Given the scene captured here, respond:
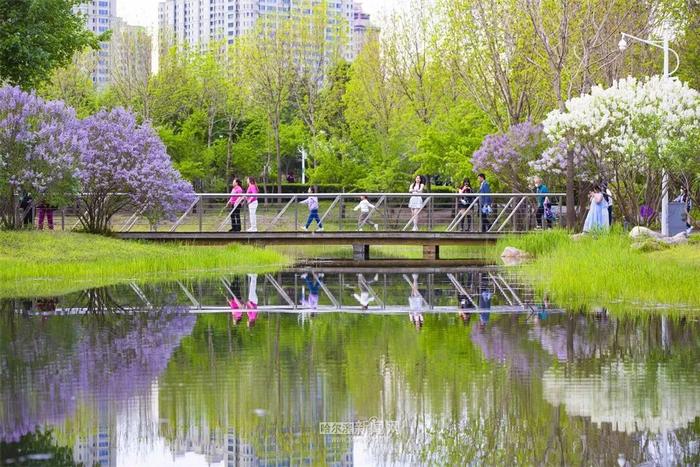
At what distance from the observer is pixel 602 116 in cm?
3184

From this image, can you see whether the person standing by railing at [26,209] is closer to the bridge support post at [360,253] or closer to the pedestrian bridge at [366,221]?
the pedestrian bridge at [366,221]

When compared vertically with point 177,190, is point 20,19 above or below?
above

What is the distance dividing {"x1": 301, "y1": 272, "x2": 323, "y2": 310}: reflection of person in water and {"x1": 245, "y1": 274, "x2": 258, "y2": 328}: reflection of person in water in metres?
0.79

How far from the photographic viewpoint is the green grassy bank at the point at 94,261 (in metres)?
25.1

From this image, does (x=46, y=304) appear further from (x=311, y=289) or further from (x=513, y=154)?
(x=513, y=154)

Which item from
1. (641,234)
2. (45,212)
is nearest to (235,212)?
(45,212)

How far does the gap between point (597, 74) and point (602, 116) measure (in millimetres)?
11896

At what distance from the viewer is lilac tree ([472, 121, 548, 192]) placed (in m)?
40.9

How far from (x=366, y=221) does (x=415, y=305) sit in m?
17.4

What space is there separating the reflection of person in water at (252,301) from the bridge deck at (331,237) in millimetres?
8607

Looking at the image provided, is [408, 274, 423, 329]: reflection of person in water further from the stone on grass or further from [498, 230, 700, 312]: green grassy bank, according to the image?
the stone on grass

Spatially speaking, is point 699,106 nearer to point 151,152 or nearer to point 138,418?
point 151,152

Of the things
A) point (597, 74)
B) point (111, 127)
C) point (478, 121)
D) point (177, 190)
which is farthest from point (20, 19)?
point (478, 121)

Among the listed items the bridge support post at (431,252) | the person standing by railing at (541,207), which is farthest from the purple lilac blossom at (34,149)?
the person standing by railing at (541,207)
